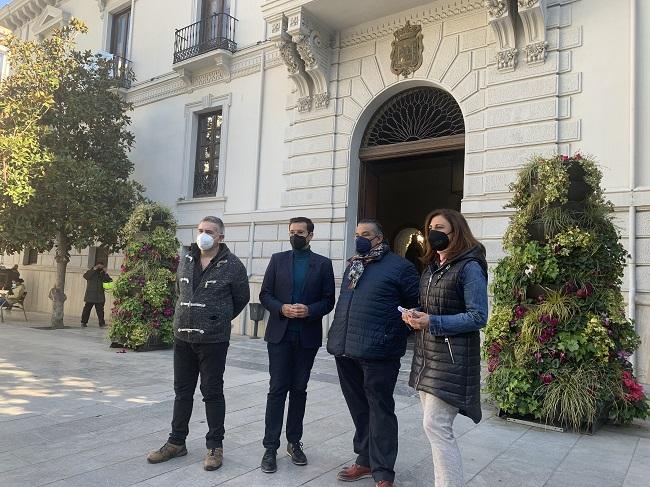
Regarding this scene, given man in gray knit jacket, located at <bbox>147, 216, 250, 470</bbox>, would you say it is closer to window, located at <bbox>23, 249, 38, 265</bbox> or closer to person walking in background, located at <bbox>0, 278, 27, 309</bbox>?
person walking in background, located at <bbox>0, 278, 27, 309</bbox>

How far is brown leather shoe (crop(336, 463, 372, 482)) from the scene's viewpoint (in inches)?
150

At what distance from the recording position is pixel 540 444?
4.82 m

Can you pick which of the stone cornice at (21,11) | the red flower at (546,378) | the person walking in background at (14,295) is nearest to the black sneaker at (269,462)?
the red flower at (546,378)

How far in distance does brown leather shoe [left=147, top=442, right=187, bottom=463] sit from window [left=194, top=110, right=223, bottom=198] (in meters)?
10.7

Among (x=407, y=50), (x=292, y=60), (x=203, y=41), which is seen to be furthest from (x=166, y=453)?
(x=203, y=41)

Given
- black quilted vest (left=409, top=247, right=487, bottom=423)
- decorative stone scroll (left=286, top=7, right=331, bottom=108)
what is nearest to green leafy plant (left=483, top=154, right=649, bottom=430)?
black quilted vest (left=409, top=247, right=487, bottom=423)

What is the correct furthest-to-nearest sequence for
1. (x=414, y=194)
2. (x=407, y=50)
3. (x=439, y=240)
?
(x=414, y=194) < (x=407, y=50) < (x=439, y=240)

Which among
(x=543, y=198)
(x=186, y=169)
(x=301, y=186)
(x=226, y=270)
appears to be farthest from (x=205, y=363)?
(x=186, y=169)

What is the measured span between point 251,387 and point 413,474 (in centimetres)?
334

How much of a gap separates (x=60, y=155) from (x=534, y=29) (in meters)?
10.5

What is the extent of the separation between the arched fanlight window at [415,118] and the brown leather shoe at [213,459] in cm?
821

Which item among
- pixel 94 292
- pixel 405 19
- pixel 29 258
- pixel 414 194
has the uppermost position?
pixel 405 19

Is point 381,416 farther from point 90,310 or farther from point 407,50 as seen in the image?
point 90,310

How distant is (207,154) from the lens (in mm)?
14789
